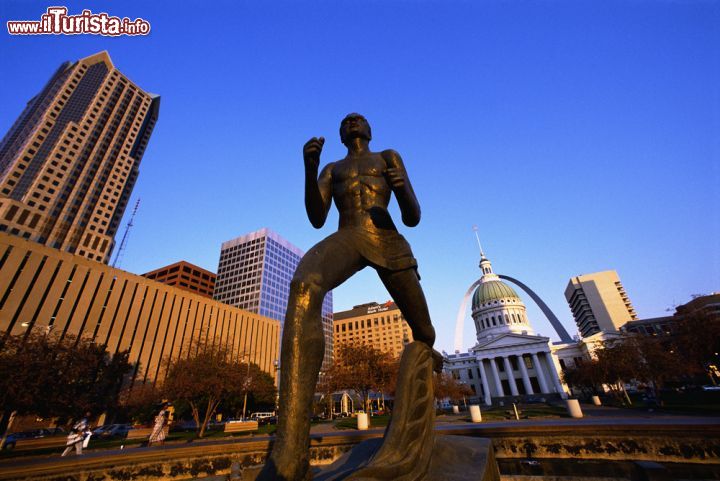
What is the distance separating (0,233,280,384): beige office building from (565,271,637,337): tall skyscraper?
11325 cm

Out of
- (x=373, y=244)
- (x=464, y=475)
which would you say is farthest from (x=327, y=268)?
(x=464, y=475)

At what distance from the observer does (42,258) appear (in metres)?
46.5

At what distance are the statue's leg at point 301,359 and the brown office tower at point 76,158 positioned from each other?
3320 inches

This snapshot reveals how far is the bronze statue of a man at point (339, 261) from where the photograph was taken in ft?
7.62

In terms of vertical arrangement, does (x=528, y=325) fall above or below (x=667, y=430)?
above

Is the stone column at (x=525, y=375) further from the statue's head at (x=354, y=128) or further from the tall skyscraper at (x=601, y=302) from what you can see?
the statue's head at (x=354, y=128)

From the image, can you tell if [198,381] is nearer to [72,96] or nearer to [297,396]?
[297,396]

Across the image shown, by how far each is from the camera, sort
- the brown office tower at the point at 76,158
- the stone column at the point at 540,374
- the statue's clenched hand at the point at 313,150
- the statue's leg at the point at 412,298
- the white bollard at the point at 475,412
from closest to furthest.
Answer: the statue's clenched hand at the point at 313,150 → the statue's leg at the point at 412,298 → the white bollard at the point at 475,412 → the brown office tower at the point at 76,158 → the stone column at the point at 540,374

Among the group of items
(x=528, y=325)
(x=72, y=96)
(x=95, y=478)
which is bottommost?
(x=95, y=478)

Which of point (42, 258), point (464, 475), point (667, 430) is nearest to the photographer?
point (464, 475)

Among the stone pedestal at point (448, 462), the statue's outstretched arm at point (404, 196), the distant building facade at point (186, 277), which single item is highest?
the distant building facade at point (186, 277)

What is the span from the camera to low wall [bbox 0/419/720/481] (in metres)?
5.14

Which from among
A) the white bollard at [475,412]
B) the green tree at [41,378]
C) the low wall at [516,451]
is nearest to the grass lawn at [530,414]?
the white bollard at [475,412]

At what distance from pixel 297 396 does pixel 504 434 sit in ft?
19.7
